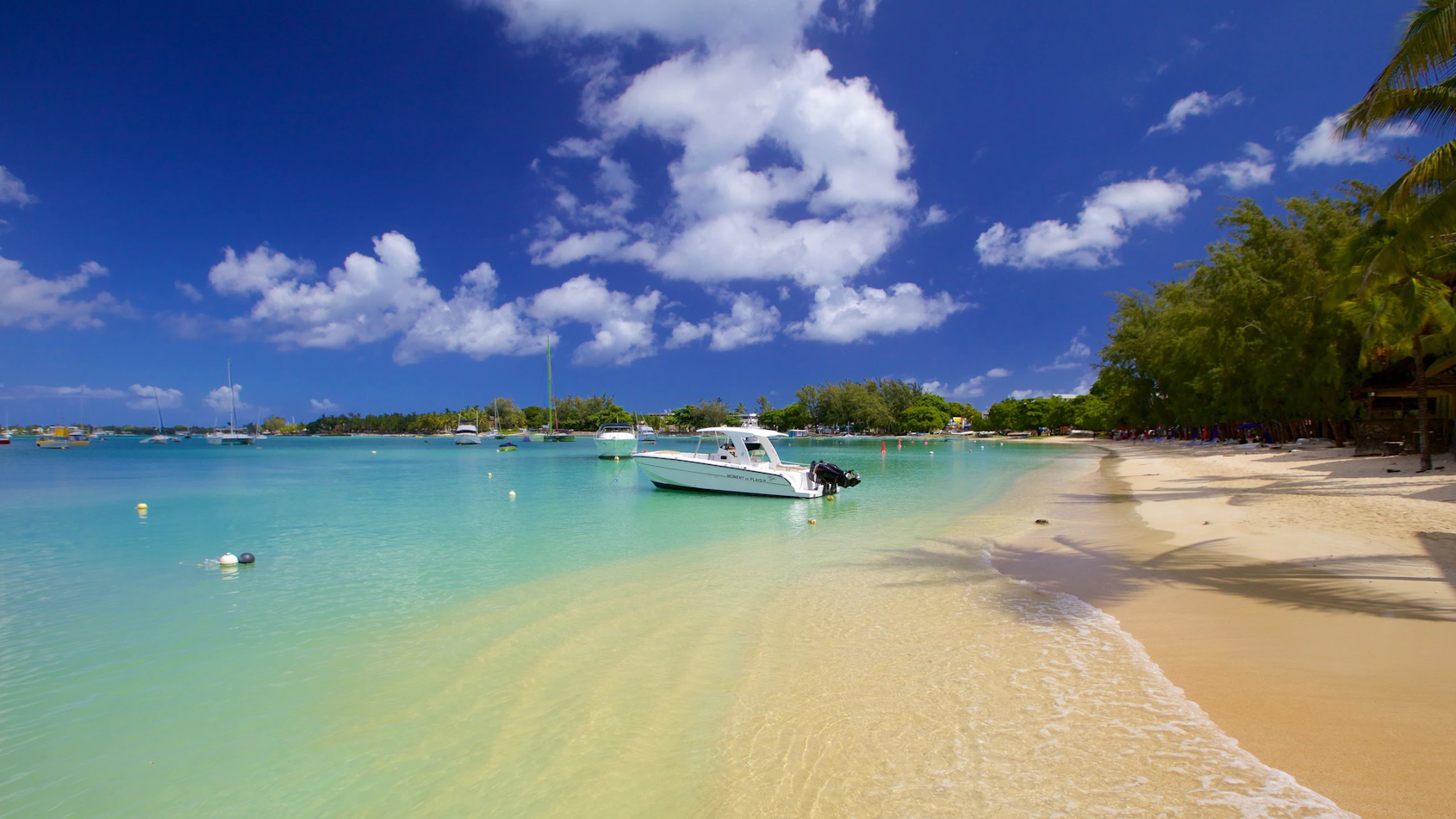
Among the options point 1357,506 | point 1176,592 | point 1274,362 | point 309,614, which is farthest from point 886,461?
point 309,614

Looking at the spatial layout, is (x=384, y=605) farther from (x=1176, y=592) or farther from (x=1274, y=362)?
(x=1274, y=362)

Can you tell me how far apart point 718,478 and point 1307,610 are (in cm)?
1867

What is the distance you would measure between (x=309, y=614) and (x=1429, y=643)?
13049 millimetres

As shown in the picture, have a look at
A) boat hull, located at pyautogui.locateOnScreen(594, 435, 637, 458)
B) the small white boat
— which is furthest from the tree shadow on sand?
the small white boat

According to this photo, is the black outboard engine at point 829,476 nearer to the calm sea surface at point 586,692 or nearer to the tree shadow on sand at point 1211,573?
the calm sea surface at point 586,692

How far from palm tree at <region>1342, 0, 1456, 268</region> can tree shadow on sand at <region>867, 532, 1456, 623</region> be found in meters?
4.97

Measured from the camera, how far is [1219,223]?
111 feet

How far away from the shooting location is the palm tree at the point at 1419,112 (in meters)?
8.95

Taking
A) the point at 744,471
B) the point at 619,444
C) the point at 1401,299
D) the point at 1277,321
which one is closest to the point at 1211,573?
the point at 1401,299

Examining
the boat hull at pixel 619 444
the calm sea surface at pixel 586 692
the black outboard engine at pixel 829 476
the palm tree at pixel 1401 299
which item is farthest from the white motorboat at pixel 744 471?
the boat hull at pixel 619 444

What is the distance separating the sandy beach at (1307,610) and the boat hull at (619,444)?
38842 millimetres

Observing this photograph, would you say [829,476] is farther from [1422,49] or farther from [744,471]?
[1422,49]

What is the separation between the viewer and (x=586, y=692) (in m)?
6.21

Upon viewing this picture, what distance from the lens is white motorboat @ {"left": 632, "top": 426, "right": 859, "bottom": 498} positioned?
23562 millimetres
